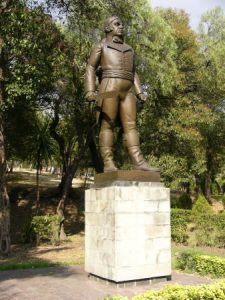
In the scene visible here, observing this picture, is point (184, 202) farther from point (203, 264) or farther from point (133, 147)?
point (133, 147)

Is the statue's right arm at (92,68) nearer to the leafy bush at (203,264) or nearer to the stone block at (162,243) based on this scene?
the stone block at (162,243)

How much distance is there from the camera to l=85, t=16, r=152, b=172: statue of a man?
27.8ft

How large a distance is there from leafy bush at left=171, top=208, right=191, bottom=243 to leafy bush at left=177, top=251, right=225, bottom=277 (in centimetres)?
744

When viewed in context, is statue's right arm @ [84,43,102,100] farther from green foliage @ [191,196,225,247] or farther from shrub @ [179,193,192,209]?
shrub @ [179,193,192,209]

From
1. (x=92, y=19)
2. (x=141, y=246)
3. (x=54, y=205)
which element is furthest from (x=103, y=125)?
(x=54, y=205)

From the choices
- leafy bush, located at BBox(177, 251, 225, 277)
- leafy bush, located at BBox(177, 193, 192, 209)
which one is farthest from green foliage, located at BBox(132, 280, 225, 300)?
leafy bush, located at BBox(177, 193, 192, 209)

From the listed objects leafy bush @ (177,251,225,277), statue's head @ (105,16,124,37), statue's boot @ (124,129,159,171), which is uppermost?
statue's head @ (105,16,124,37)

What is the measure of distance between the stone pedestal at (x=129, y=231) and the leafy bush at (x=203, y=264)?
1851mm

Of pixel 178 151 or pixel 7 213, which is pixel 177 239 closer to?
pixel 178 151

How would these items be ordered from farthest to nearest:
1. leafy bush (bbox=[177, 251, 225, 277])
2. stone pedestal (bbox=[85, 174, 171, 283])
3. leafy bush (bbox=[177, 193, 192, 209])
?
leafy bush (bbox=[177, 193, 192, 209])
leafy bush (bbox=[177, 251, 225, 277])
stone pedestal (bbox=[85, 174, 171, 283])

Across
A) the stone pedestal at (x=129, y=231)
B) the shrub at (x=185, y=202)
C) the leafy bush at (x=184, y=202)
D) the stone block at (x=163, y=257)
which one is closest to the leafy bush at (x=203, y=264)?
the stone pedestal at (x=129, y=231)

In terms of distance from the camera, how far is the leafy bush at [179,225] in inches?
706

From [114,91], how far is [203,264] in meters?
4.59

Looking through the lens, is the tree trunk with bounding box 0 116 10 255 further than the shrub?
No
